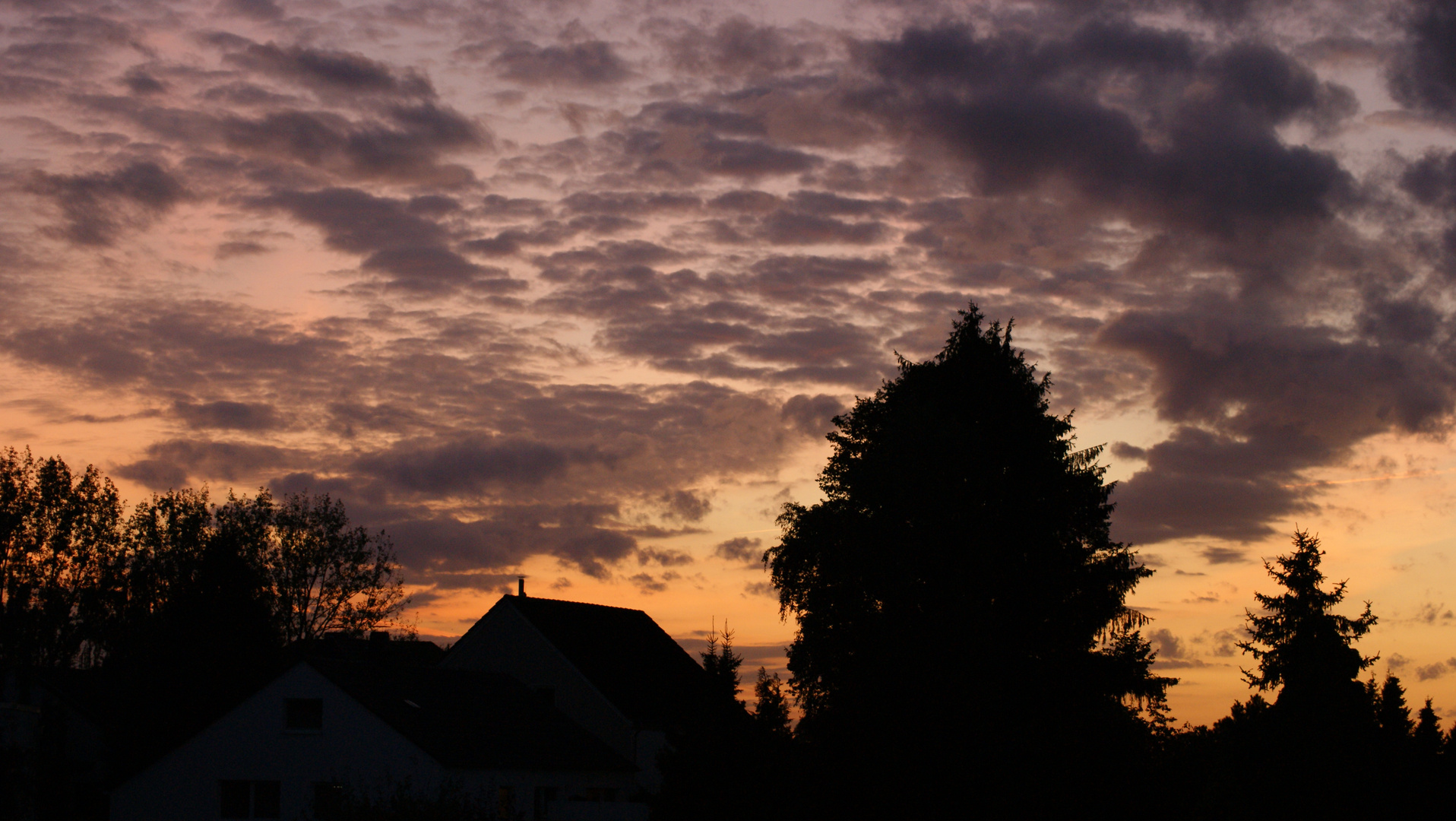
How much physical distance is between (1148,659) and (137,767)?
3250 cm

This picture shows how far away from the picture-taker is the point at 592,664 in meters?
49.7

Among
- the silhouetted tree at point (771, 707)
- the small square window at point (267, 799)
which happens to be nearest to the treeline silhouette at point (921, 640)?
the silhouetted tree at point (771, 707)

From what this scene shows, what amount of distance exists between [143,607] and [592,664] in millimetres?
26863

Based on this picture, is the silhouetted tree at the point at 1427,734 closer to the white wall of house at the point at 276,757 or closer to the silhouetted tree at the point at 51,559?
the white wall of house at the point at 276,757

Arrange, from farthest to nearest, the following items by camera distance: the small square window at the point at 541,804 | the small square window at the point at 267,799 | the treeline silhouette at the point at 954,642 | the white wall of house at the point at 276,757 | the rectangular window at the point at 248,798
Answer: the small square window at the point at 541,804 → the rectangular window at the point at 248,798 → the small square window at the point at 267,799 → the white wall of house at the point at 276,757 → the treeline silhouette at the point at 954,642

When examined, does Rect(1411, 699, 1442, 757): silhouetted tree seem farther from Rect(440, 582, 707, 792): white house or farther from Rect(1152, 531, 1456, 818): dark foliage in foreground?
Rect(440, 582, 707, 792): white house

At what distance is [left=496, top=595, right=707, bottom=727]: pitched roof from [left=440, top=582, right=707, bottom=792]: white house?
4 cm

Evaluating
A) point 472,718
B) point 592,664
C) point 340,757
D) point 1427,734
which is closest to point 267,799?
point 340,757

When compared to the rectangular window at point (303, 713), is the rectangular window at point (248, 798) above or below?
below

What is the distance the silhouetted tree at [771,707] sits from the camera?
27.7m

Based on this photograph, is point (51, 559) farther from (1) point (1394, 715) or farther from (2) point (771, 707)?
(1) point (1394, 715)

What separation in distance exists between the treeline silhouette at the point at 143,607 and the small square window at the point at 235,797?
3301 millimetres

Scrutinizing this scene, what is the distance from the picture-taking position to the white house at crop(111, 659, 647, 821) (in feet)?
120

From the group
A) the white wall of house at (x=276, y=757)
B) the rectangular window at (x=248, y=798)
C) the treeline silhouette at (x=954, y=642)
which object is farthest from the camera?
the rectangular window at (x=248, y=798)
